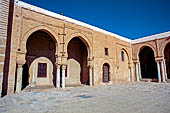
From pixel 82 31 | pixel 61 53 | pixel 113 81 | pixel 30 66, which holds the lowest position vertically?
pixel 113 81

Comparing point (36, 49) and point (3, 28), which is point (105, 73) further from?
point (3, 28)

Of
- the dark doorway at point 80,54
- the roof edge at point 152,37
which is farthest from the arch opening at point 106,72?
the roof edge at point 152,37

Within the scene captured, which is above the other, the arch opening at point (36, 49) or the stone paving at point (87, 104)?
the arch opening at point (36, 49)

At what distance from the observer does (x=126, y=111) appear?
3873 millimetres

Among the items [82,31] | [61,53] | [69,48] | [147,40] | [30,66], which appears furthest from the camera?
[147,40]

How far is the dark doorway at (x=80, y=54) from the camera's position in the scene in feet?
45.1

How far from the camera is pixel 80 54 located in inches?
576

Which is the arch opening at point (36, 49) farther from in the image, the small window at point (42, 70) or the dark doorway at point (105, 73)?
the dark doorway at point (105, 73)

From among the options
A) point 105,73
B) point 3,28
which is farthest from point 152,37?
point 3,28

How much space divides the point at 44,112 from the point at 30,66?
7968 millimetres

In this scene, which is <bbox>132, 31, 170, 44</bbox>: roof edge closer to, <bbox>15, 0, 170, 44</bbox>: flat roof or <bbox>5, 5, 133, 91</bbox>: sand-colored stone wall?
<bbox>15, 0, 170, 44</bbox>: flat roof

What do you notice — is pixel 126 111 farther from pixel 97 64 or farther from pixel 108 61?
pixel 108 61

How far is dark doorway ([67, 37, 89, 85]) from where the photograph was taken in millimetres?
13758

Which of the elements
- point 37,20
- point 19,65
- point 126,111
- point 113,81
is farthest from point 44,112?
point 113,81
